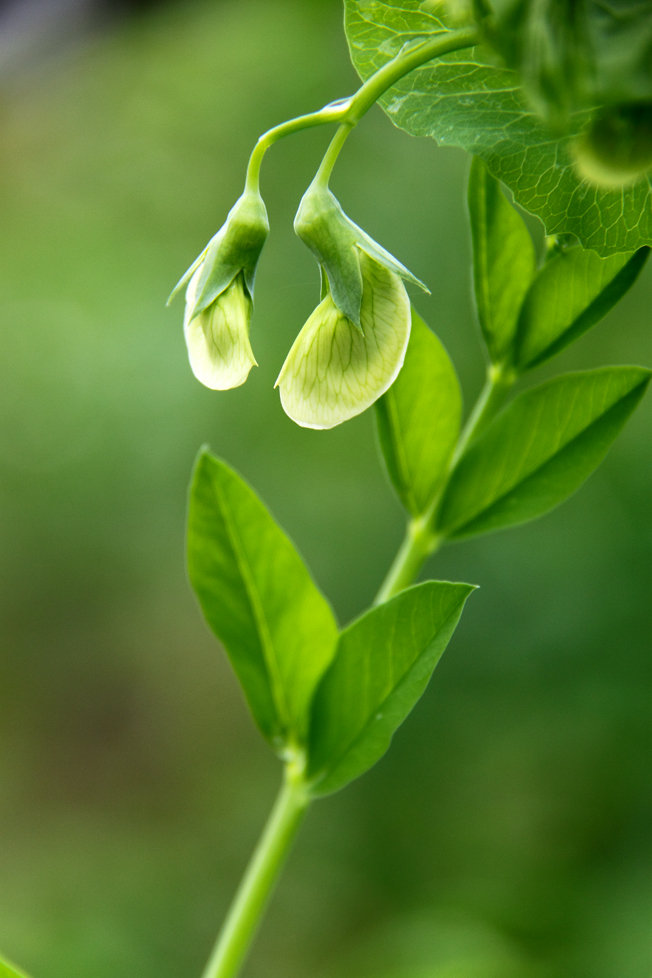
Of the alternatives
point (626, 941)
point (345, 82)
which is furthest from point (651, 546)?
point (345, 82)

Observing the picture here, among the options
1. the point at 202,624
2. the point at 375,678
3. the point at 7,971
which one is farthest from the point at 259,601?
the point at 202,624

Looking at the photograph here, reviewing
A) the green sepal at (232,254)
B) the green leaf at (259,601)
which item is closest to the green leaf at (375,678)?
the green leaf at (259,601)

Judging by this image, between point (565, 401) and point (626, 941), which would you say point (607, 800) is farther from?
point (565, 401)

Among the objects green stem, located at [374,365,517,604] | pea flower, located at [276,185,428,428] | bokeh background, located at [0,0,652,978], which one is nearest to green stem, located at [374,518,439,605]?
green stem, located at [374,365,517,604]

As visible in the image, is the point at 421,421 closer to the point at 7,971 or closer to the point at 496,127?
the point at 496,127

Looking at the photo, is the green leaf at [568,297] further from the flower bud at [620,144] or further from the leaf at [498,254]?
the flower bud at [620,144]

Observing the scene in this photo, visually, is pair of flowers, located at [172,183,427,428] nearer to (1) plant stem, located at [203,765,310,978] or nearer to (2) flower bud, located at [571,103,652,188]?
(2) flower bud, located at [571,103,652,188]
